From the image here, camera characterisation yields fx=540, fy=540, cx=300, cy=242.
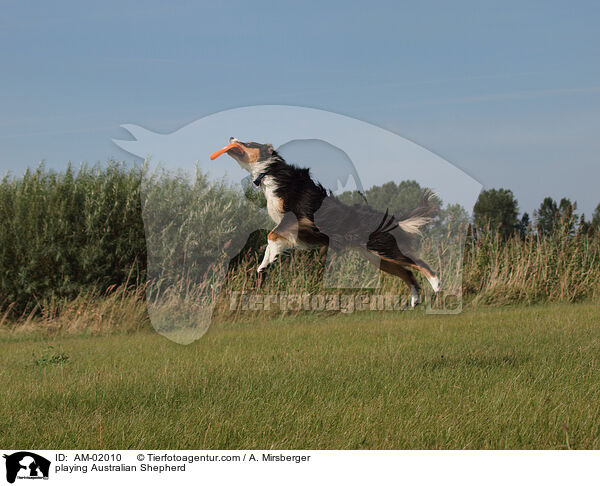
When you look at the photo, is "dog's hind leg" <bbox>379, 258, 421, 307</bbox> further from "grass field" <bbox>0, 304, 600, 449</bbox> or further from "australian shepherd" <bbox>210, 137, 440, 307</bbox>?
"grass field" <bbox>0, 304, 600, 449</bbox>

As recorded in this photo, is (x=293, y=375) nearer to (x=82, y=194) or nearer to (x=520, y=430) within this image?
(x=520, y=430)

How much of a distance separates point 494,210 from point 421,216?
22.8 ft

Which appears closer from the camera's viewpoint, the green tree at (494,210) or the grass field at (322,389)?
the grass field at (322,389)

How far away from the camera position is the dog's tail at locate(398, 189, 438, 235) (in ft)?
13.3

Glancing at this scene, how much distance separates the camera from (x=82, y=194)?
35.2 feet

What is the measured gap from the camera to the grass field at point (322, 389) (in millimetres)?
3740

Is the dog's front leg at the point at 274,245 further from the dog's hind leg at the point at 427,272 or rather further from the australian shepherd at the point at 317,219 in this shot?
the dog's hind leg at the point at 427,272

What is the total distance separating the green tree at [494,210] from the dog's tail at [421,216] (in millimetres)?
6337
